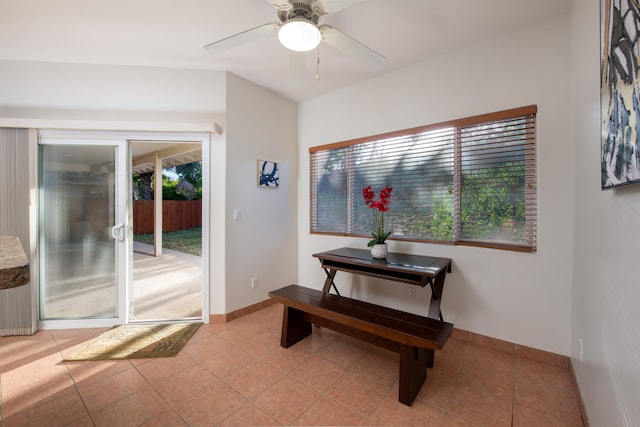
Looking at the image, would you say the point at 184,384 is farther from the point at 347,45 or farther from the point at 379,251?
the point at 347,45

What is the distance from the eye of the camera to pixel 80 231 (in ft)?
8.62

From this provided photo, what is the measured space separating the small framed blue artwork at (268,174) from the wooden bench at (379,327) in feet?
4.29

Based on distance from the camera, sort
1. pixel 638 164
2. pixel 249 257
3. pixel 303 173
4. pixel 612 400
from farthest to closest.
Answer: pixel 303 173 < pixel 249 257 < pixel 612 400 < pixel 638 164

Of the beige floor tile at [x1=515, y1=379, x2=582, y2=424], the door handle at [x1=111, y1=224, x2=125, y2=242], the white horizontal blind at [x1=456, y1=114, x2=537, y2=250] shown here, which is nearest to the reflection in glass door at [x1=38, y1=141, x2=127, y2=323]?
the door handle at [x1=111, y1=224, x2=125, y2=242]

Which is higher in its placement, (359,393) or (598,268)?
(598,268)

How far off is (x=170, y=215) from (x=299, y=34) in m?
7.59

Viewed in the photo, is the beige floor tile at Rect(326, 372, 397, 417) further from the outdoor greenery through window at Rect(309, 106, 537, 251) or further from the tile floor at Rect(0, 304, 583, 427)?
the outdoor greenery through window at Rect(309, 106, 537, 251)

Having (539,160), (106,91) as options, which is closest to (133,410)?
(106,91)

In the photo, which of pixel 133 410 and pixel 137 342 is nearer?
pixel 133 410

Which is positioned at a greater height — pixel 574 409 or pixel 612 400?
pixel 612 400

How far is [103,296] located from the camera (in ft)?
8.80

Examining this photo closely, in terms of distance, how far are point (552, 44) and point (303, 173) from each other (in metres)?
2.61

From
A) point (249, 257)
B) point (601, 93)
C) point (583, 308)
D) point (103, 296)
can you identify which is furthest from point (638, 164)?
point (103, 296)

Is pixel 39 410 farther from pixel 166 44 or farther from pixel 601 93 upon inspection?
pixel 601 93
